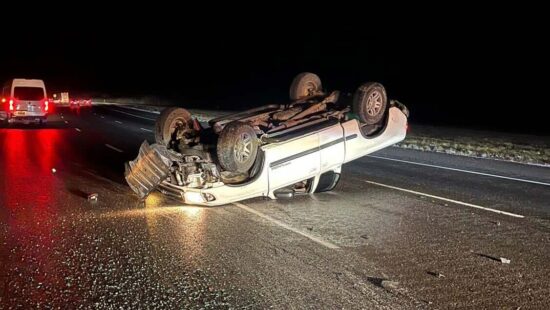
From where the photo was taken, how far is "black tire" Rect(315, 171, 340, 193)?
939cm

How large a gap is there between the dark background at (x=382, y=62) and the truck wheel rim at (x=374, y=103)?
16293 millimetres

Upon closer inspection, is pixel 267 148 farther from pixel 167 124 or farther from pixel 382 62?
pixel 382 62

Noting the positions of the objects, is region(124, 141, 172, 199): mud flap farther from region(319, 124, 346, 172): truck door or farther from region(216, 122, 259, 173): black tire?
region(319, 124, 346, 172): truck door

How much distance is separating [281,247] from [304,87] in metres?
5.05

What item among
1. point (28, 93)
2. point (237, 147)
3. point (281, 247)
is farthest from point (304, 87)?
point (28, 93)

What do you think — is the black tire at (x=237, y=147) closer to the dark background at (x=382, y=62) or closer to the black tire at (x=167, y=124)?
the black tire at (x=167, y=124)

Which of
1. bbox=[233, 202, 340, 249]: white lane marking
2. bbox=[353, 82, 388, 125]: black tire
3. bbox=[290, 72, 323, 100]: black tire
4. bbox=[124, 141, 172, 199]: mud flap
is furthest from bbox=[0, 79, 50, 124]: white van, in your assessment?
bbox=[353, 82, 388, 125]: black tire

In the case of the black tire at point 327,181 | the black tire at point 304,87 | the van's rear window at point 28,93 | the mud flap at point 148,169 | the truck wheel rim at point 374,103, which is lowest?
the black tire at point 327,181

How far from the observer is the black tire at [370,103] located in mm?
9117

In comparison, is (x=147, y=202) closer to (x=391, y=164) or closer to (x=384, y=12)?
(x=391, y=164)

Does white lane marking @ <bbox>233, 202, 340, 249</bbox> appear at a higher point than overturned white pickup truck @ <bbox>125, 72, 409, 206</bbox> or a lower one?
lower

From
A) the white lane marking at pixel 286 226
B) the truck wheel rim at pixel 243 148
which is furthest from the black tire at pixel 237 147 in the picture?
the white lane marking at pixel 286 226

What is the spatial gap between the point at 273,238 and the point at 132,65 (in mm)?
158146

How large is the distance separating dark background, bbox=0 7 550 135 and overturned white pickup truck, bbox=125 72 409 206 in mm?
16484
